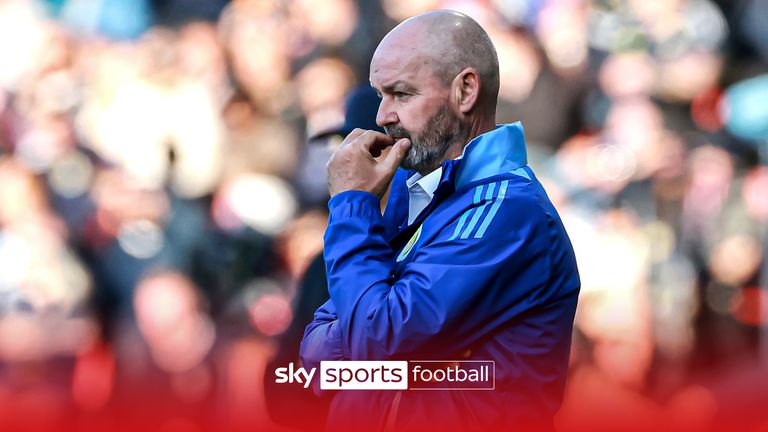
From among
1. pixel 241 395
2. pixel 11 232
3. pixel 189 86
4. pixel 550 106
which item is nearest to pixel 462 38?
pixel 550 106

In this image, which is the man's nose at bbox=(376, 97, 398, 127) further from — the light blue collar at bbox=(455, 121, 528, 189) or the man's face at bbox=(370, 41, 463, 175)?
the light blue collar at bbox=(455, 121, 528, 189)

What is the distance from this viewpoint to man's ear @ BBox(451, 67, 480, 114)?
54.4 inches

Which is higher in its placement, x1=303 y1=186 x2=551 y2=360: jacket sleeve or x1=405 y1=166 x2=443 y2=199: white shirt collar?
x1=405 y1=166 x2=443 y2=199: white shirt collar

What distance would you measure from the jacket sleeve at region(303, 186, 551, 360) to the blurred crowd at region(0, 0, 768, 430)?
55 centimetres

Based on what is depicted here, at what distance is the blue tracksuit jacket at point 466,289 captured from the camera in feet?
4.12

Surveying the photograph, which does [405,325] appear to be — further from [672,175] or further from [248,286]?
[672,175]

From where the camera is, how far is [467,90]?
4.56 ft

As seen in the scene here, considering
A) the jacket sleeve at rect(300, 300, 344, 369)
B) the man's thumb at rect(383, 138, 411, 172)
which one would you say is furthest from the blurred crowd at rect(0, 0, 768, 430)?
the man's thumb at rect(383, 138, 411, 172)

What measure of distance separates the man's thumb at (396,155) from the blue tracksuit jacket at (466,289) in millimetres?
61

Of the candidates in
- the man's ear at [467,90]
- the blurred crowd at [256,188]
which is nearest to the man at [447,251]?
the man's ear at [467,90]

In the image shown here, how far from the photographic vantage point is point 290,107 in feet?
6.37

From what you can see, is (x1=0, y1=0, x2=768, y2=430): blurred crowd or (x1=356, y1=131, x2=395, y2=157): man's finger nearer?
(x1=356, y1=131, x2=395, y2=157): man's finger

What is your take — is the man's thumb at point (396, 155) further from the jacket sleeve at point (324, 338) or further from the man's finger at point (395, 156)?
the jacket sleeve at point (324, 338)

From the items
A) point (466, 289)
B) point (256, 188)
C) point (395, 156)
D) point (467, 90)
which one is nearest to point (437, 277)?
point (466, 289)
